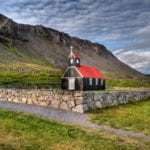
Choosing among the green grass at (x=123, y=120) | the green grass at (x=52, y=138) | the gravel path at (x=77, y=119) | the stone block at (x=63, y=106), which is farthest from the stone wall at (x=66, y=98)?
the green grass at (x=52, y=138)

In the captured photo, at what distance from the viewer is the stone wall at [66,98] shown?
40.0m

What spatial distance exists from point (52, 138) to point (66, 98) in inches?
667

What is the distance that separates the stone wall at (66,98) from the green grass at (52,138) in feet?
35.3

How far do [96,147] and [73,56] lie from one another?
58.4 meters

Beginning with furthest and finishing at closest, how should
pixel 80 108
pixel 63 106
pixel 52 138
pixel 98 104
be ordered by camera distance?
pixel 98 104 < pixel 63 106 < pixel 80 108 < pixel 52 138

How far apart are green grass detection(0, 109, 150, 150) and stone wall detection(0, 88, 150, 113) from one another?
1077 centimetres

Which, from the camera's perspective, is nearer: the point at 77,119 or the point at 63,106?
the point at 77,119

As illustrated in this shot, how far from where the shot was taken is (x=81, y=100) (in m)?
39.6

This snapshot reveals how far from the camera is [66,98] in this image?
135 feet

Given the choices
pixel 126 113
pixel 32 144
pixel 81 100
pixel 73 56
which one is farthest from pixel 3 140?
pixel 73 56

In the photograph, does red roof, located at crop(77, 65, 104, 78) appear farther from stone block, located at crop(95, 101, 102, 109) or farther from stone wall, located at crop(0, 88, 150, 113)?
stone block, located at crop(95, 101, 102, 109)

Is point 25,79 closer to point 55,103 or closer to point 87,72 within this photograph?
point 87,72

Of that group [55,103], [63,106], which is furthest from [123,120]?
[55,103]

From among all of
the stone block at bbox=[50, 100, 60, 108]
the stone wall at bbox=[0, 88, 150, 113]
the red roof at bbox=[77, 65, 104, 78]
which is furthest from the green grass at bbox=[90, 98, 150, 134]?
the red roof at bbox=[77, 65, 104, 78]
